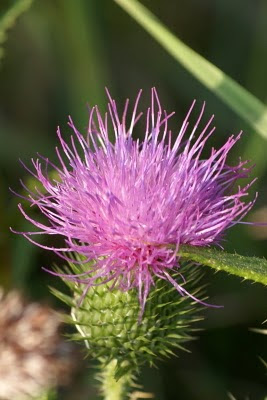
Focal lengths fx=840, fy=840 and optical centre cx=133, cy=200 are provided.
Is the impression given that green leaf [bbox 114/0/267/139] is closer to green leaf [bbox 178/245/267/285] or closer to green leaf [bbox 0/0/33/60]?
green leaf [bbox 0/0/33/60]

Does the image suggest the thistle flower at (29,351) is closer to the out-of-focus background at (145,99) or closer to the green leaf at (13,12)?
the out-of-focus background at (145,99)

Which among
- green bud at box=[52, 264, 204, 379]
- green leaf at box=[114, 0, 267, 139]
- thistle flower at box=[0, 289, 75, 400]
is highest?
green leaf at box=[114, 0, 267, 139]

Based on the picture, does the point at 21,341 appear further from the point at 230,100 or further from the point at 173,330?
the point at 230,100

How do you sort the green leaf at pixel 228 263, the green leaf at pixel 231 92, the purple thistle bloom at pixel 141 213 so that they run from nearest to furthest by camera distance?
the green leaf at pixel 228 263, the purple thistle bloom at pixel 141 213, the green leaf at pixel 231 92

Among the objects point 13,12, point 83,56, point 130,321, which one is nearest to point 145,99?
point 83,56

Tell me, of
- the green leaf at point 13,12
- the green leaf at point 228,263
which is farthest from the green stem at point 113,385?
the green leaf at point 13,12

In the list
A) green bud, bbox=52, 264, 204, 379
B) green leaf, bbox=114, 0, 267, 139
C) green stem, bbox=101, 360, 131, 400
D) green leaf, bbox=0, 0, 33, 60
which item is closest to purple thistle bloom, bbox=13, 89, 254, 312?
green bud, bbox=52, 264, 204, 379

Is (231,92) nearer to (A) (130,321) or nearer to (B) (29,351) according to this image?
(A) (130,321)
